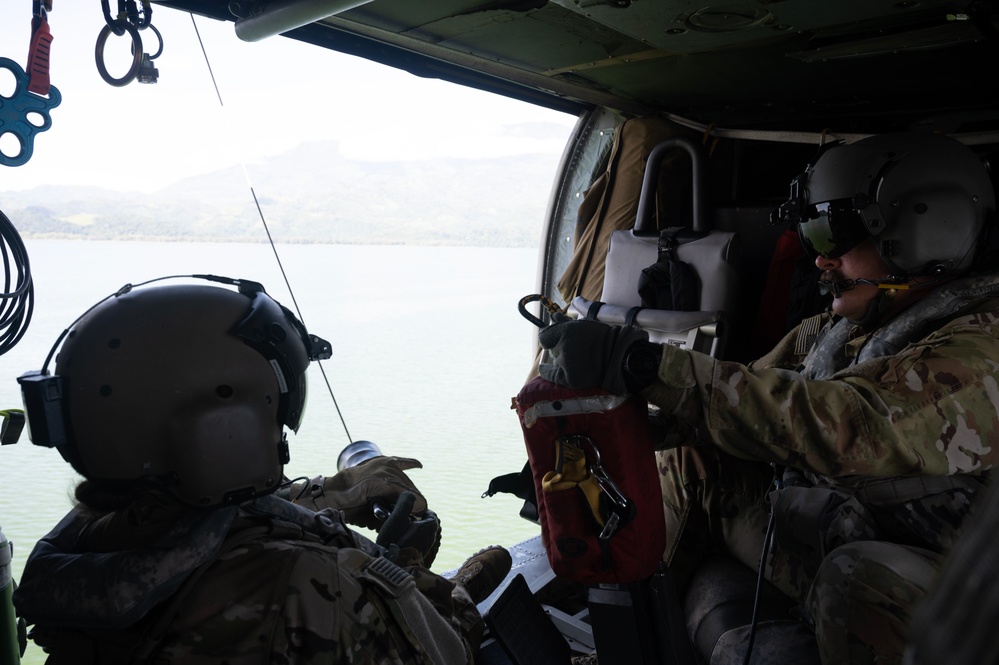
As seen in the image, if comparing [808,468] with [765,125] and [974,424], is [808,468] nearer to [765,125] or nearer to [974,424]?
[974,424]

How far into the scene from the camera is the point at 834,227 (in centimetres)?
191

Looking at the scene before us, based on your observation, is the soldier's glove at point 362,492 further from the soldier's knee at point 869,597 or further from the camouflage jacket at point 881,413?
the soldier's knee at point 869,597

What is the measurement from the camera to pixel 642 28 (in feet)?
7.30

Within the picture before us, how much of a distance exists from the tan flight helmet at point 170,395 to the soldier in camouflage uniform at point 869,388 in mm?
699

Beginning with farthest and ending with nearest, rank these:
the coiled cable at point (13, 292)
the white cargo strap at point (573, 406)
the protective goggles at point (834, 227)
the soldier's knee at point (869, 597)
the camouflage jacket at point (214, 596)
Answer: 1. the protective goggles at point (834, 227)
2. the coiled cable at point (13, 292)
3. the white cargo strap at point (573, 406)
4. the soldier's knee at point (869, 597)
5. the camouflage jacket at point (214, 596)

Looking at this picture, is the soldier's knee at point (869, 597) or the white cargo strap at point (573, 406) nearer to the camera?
the soldier's knee at point (869, 597)

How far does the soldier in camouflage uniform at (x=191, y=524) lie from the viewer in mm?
1048

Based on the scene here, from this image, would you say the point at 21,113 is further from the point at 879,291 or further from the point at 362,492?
the point at 879,291

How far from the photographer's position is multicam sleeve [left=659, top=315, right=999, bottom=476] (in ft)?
5.07

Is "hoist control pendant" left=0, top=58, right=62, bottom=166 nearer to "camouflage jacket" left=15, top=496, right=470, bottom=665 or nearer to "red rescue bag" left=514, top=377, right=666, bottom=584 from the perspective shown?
"camouflage jacket" left=15, top=496, right=470, bottom=665

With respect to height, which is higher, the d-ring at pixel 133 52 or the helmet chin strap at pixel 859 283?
the d-ring at pixel 133 52

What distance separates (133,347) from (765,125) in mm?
3008

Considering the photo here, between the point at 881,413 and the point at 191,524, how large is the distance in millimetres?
1282

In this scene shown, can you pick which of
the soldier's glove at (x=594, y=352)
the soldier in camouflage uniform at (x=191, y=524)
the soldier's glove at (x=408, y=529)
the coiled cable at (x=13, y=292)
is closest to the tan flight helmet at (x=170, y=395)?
the soldier in camouflage uniform at (x=191, y=524)
